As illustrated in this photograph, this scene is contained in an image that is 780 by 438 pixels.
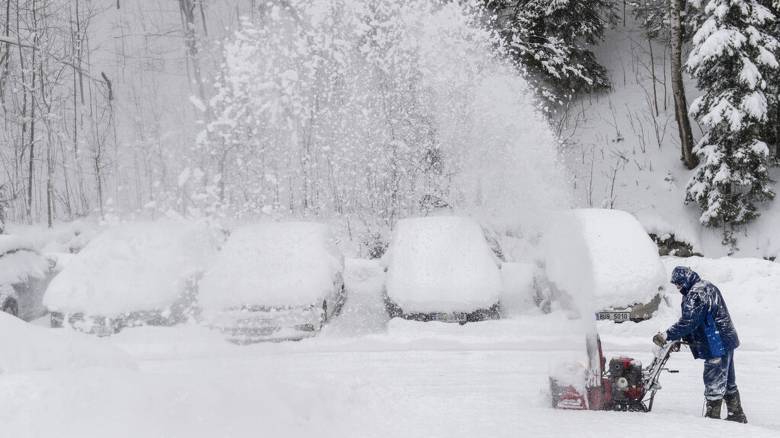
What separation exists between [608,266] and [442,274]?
7.56 ft

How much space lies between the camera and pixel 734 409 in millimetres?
6051

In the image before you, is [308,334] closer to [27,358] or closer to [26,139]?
[27,358]

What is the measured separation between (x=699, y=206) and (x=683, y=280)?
11625 mm

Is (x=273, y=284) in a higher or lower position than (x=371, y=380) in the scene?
higher

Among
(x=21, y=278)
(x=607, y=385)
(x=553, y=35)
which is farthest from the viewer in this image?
(x=553, y=35)

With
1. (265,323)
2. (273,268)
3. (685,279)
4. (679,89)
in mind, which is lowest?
(265,323)

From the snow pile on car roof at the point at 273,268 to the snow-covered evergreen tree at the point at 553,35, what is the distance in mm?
10813

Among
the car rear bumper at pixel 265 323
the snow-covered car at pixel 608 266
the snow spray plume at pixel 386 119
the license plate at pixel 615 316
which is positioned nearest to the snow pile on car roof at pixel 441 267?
the snow-covered car at pixel 608 266

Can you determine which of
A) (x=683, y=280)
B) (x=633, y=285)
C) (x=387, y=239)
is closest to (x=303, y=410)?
(x=683, y=280)

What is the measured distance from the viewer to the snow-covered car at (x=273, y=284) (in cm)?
891

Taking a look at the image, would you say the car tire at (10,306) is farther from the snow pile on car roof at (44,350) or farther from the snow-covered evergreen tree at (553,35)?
the snow-covered evergreen tree at (553,35)

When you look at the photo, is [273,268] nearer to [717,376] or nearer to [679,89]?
[717,376]

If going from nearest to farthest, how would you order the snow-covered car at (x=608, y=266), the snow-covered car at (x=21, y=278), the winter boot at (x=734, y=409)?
the winter boot at (x=734, y=409)
the snow-covered car at (x=608, y=266)
the snow-covered car at (x=21, y=278)

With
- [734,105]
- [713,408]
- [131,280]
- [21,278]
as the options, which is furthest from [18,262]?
[734,105]
